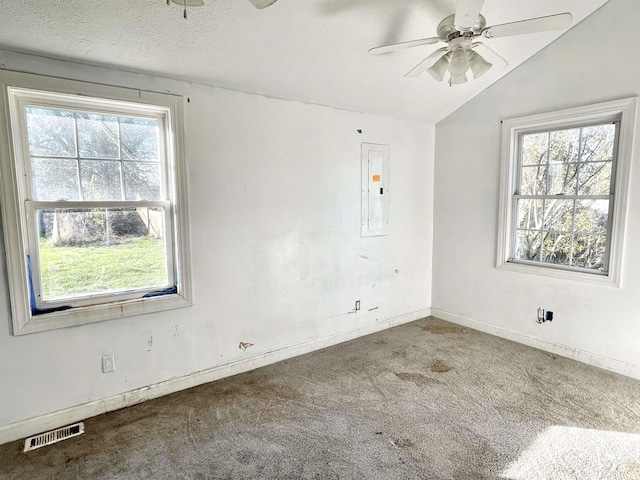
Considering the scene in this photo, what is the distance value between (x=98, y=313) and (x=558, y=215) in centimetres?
387

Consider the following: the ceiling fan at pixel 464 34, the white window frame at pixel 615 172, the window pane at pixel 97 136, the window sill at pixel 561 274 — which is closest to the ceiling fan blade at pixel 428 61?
the ceiling fan at pixel 464 34

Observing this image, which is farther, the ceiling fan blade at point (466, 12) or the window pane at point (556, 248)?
the window pane at point (556, 248)

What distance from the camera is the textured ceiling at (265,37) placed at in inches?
72.9

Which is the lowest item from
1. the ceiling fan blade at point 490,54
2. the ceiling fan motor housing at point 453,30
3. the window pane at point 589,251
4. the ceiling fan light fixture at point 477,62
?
the window pane at point 589,251

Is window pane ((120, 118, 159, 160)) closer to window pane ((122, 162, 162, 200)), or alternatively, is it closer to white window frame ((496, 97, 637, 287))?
window pane ((122, 162, 162, 200))

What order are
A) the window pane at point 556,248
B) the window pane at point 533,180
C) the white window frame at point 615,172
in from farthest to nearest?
the window pane at point 533,180, the window pane at point 556,248, the white window frame at point 615,172

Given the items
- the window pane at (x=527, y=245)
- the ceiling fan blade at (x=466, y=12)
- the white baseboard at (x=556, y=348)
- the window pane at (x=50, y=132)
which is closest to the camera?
the ceiling fan blade at (x=466, y=12)

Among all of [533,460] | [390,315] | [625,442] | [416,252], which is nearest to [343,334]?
[390,315]

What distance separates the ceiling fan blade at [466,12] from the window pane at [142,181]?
2111 millimetres

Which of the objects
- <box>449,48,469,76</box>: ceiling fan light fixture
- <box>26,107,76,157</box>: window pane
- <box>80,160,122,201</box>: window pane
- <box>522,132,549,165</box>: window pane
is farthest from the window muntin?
<box>26,107,76,157</box>: window pane

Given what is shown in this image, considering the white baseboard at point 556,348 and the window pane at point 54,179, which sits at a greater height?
the window pane at point 54,179

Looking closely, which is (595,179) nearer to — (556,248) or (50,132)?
(556,248)

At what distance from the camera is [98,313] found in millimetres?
2309

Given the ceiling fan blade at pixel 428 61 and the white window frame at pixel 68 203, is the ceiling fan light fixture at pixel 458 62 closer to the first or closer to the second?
the ceiling fan blade at pixel 428 61
